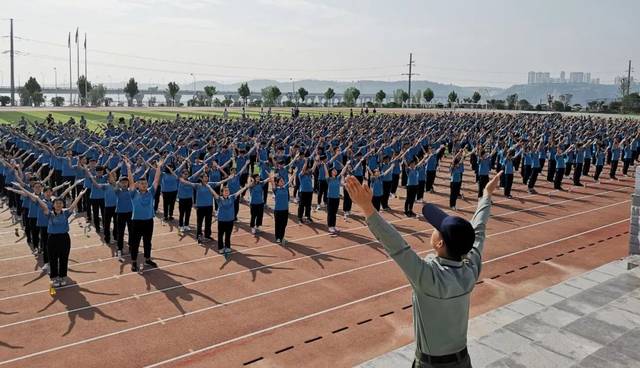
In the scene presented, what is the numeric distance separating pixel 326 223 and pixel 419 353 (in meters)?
12.2

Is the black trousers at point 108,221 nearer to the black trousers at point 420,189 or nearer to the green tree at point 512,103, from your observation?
the black trousers at point 420,189

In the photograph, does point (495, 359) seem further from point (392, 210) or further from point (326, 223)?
point (392, 210)

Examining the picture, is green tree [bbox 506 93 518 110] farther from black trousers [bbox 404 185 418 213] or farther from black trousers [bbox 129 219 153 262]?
black trousers [bbox 129 219 153 262]

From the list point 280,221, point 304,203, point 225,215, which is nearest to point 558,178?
point 304,203

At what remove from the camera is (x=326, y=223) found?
15969 millimetres

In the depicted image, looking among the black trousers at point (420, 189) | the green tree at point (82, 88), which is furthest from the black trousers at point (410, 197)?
the green tree at point (82, 88)

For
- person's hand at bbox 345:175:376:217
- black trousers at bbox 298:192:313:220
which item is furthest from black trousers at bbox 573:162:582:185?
person's hand at bbox 345:175:376:217

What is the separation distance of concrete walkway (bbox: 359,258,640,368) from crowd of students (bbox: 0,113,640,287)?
174 inches

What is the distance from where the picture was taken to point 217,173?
1572cm

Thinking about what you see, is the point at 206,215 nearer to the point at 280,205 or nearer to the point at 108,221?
the point at 280,205

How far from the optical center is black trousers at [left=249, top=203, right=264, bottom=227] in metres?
14.2

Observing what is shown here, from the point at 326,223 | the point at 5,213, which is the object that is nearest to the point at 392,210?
the point at 326,223

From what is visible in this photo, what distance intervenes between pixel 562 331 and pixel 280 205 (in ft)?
23.9

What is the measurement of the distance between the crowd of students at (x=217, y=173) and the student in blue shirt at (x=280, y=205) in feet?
0.09
